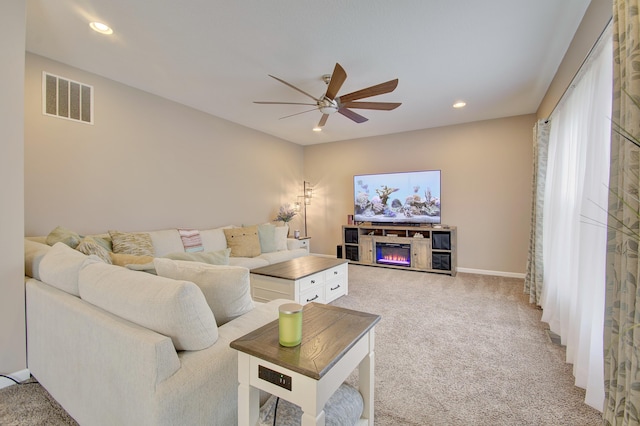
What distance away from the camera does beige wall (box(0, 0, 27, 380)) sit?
5.94 feet

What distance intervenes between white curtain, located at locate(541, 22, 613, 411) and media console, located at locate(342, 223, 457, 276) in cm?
171

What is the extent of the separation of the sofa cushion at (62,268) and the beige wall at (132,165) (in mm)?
1423

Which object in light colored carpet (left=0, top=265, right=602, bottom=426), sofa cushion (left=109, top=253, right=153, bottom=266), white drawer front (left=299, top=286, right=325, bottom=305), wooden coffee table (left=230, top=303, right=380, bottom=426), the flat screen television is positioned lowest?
light colored carpet (left=0, top=265, right=602, bottom=426)

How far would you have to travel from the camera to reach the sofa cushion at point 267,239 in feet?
14.3

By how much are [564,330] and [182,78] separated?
4.47 meters

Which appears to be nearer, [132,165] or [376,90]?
[376,90]

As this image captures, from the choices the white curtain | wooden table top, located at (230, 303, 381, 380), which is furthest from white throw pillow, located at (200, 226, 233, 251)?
the white curtain

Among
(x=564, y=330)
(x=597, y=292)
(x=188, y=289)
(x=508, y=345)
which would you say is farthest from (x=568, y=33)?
(x=188, y=289)

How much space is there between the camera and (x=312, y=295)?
311 cm

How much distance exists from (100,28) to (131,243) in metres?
1.96

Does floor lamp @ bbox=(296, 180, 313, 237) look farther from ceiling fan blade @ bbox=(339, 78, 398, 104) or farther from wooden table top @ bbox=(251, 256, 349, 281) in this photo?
ceiling fan blade @ bbox=(339, 78, 398, 104)

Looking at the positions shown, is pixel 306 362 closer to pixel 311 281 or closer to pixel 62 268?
pixel 62 268

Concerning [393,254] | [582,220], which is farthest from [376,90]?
[393,254]

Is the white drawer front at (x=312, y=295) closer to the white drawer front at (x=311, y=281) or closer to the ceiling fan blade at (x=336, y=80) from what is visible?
the white drawer front at (x=311, y=281)
